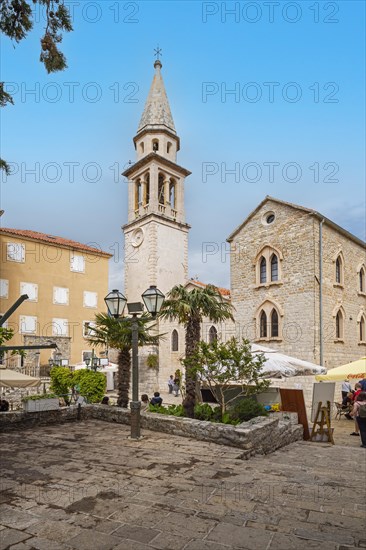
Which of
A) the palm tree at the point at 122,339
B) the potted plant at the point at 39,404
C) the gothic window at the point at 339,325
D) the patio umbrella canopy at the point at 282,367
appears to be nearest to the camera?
the potted plant at the point at 39,404

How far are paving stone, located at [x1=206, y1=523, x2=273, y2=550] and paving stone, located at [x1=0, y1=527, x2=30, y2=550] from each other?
1.73 m

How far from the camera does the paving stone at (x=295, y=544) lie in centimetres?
352

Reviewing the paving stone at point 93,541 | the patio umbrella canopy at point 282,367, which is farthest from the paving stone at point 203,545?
the patio umbrella canopy at point 282,367

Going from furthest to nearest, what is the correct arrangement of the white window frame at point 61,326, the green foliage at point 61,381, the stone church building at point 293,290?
the white window frame at point 61,326, the green foliage at point 61,381, the stone church building at point 293,290

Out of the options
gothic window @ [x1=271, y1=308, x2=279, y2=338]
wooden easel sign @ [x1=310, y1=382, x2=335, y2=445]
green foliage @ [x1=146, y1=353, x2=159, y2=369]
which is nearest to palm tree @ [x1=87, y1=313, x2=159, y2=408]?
wooden easel sign @ [x1=310, y1=382, x2=335, y2=445]

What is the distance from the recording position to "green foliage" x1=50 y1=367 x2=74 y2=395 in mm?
20562

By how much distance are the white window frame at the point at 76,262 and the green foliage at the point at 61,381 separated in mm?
13498

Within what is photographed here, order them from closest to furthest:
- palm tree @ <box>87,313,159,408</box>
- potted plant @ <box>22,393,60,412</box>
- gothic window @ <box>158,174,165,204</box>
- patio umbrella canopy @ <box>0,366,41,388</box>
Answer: potted plant @ <box>22,393,60,412</box>, palm tree @ <box>87,313,159,408</box>, patio umbrella canopy @ <box>0,366,41,388</box>, gothic window @ <box>158,174,165,204</box>

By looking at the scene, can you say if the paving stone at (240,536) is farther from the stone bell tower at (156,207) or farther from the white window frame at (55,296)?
the white window frame at (55,296)

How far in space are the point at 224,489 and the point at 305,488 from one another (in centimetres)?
114

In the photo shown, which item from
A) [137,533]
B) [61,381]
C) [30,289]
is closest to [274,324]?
[61,381]

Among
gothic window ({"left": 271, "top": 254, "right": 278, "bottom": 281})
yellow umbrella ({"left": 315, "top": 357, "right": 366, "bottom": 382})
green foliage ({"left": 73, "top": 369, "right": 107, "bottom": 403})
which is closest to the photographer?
yellow umbrella ({"left": 315, "top": 357, "right": 366, "bottom": 382})

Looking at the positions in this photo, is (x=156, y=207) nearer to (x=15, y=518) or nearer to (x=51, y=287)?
(x=51, y=287)

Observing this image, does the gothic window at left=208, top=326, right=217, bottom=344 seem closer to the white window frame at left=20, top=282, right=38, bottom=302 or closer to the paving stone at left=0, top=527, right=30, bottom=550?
the white window frame at left=20, top=282, right=38, bottom=302
